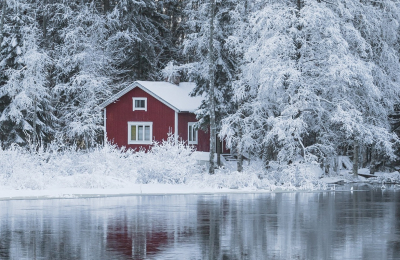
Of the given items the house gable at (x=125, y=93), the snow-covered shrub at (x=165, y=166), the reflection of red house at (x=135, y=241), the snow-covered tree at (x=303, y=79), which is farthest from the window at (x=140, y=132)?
the reflection of red house at (x=135, y=241)

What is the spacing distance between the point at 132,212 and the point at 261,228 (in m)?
5.97

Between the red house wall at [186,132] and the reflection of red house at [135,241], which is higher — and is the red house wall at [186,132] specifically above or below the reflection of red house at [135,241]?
above

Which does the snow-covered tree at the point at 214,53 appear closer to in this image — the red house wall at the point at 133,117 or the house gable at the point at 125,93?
the house gable at the point at 125,93

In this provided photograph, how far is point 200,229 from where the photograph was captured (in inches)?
700

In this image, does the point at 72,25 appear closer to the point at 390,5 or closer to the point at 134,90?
the point at 134,90

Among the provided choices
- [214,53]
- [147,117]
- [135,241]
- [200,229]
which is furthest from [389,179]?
[135,241]

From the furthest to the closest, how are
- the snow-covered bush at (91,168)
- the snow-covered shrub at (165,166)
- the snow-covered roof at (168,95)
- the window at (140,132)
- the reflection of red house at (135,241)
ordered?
the window at (140,132) < the snow-covered roof at (168,95) < the snow-covered shrub at (165,166) < the snow-covered bush at (91,168) < the reflection of red house at (135,241)

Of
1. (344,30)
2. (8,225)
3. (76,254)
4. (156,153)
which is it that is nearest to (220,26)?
(344,30)

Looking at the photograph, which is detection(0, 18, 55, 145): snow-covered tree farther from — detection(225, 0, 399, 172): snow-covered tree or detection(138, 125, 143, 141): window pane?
detection(225, 0, 399, 172): snow-covered tree

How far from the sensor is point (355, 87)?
44.2 metres

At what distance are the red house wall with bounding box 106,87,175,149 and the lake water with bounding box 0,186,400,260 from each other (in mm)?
A: 29124

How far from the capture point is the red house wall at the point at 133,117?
57.3 meters

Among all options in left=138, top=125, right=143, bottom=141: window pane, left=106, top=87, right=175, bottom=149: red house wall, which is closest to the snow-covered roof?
left=106, top=87, right=175, bottom=149: red house wall

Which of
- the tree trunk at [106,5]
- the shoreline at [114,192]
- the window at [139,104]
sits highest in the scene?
the tree trunk at [106,5]
